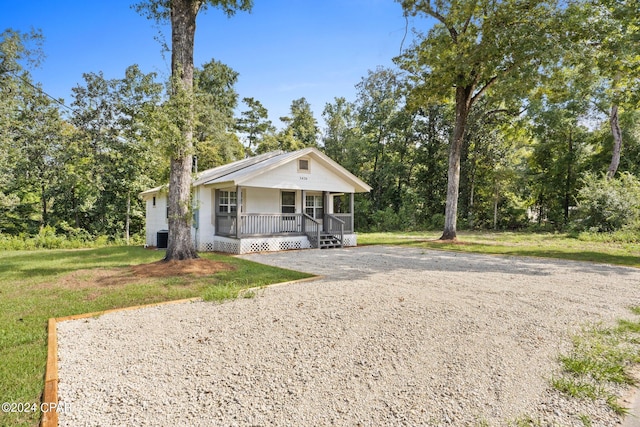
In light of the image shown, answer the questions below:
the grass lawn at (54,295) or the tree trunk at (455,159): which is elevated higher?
the tree trunk at (455,159)

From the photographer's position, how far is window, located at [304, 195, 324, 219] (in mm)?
16719

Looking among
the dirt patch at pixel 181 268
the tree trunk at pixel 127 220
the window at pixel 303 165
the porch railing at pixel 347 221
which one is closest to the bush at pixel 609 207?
the porch railing at pixel 347 221

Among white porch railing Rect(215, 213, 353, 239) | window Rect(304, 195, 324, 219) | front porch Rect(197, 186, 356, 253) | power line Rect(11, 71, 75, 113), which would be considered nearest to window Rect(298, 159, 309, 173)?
front porch Rect(197, 186, 356, 253)

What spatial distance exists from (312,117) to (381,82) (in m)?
9.31

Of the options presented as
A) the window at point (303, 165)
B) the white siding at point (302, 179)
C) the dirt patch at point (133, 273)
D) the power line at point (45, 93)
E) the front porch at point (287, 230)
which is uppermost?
the power line at point (45, 93)

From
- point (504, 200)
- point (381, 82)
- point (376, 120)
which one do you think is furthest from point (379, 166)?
point (504, 200)

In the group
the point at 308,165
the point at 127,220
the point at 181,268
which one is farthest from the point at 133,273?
the point at 127,220

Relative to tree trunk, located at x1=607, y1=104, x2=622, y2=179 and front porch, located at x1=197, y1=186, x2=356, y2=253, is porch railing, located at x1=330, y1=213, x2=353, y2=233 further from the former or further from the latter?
tree trunk, located at x1=607, y1=104, x2=622, y2=179

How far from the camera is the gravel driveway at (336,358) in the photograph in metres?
2.44

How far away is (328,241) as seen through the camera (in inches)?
583

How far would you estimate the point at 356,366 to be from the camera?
10.2 feet

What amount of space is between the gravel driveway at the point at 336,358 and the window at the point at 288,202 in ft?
32.3

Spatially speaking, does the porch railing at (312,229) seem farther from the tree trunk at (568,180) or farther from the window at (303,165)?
the tree trunk at (568,180)

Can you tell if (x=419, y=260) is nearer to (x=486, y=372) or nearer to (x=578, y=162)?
(x=486, y=372)
